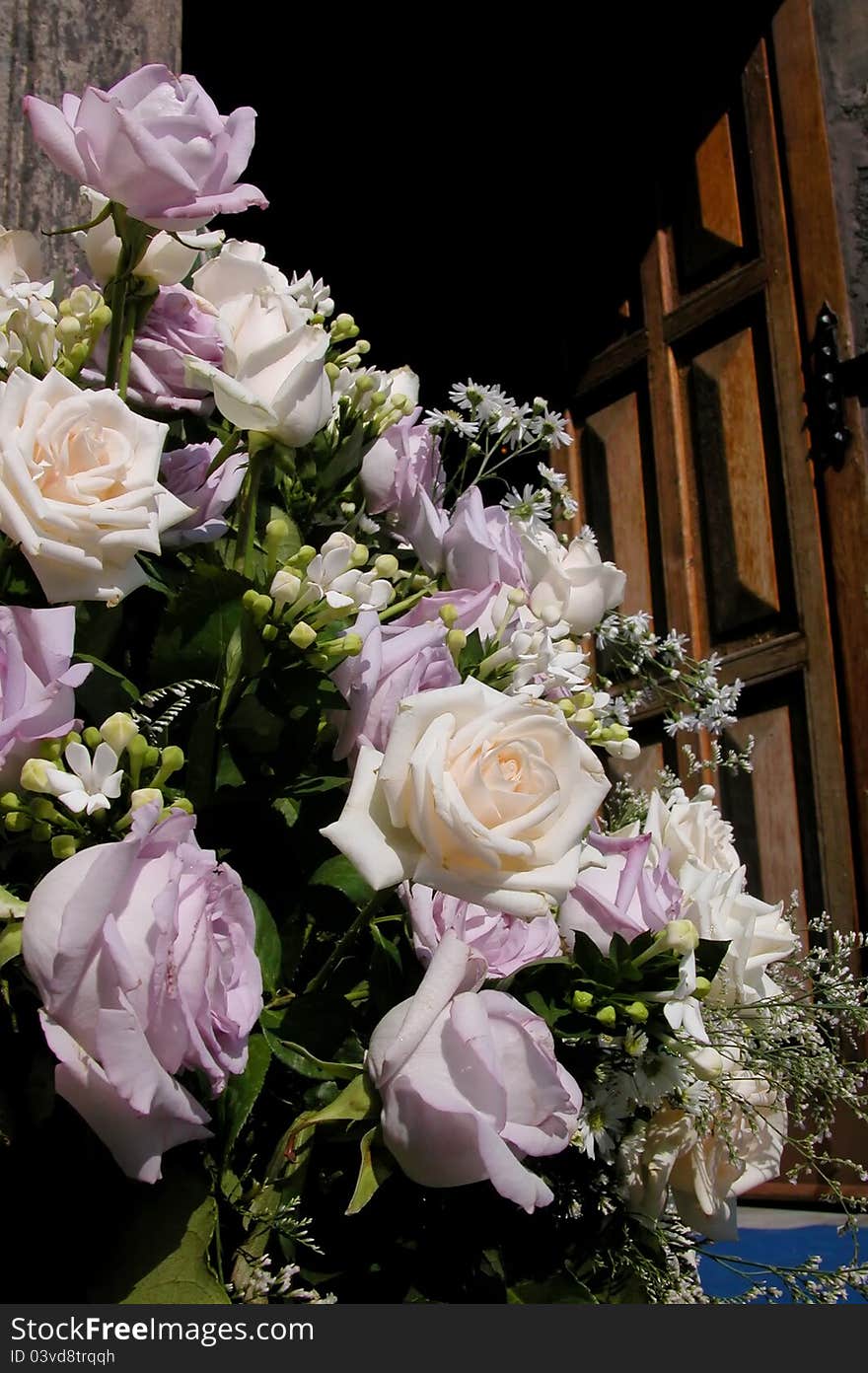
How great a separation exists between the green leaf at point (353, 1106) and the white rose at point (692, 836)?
29 centimetres

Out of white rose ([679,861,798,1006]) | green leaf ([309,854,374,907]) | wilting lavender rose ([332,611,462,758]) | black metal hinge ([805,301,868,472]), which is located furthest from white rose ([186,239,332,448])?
black metal hinge ([805,301,868,472])

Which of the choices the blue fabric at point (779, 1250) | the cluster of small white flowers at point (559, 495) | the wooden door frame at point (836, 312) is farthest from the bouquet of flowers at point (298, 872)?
the wooden door frame at point (836, 312)

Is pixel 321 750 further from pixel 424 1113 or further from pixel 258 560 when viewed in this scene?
pixel 424 1113

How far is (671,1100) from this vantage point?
67cm

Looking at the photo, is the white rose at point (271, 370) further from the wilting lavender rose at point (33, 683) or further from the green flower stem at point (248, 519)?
the wilting lavender rose at point (33, 683)

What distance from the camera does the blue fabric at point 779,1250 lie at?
4.71ft

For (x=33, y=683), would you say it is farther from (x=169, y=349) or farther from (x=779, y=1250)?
(x=779, y=1250)

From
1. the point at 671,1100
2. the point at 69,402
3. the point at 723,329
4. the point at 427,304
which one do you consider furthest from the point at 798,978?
the point at 427,304

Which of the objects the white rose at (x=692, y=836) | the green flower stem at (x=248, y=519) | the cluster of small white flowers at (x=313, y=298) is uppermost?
the cluster of small white flowers at (x=313, y=298)

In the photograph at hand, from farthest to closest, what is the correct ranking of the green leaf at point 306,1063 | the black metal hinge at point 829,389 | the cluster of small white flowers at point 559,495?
the black metal hinge at point 829,389, the cluster of small white flowers at point 559,495, the green leaf at point 306,1063

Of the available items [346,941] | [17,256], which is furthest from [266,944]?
[17,256]

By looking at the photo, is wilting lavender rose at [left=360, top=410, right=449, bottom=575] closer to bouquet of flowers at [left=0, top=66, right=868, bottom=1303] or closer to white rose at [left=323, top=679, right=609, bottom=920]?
bouquet of flowers at [left=0, top=66, right=868, bottom=1303]

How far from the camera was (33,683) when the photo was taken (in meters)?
0.54

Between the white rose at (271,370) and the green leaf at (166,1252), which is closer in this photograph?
the green leaf at (166,1252)
